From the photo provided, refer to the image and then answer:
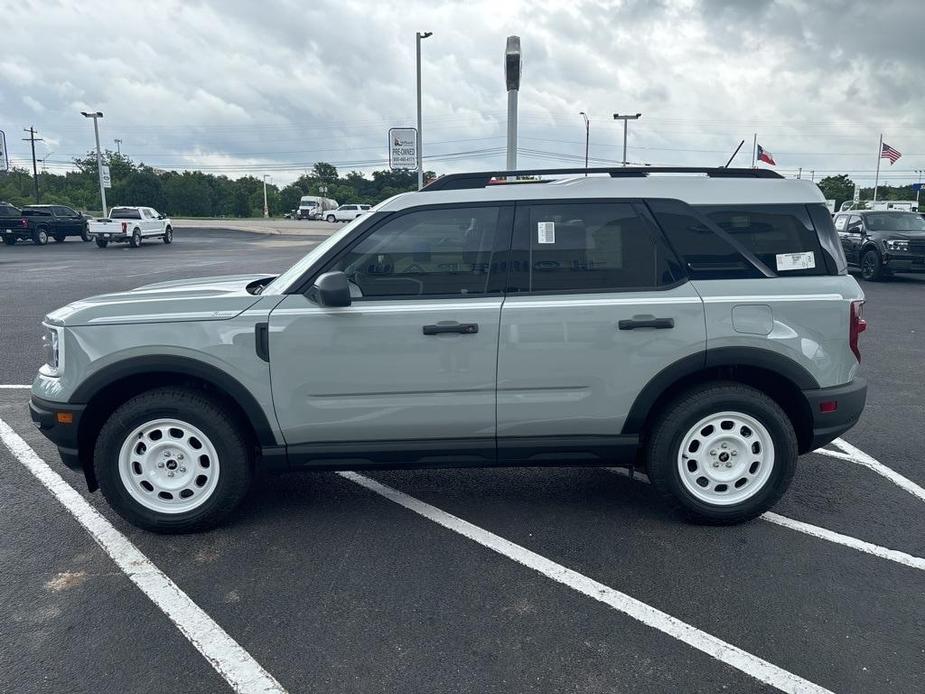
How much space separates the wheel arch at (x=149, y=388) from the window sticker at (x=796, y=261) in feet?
9.61

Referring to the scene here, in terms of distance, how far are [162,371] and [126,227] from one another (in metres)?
31.0

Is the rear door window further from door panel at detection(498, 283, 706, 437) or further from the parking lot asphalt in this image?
the parking lot asphalt

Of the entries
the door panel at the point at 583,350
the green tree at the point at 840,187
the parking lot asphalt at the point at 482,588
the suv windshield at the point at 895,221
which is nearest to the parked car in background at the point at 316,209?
the green tree at the point at 840,187

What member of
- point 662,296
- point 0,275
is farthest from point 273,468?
point 0,275

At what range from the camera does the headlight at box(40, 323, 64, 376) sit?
152 inches

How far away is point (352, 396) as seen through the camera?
386 centimetres

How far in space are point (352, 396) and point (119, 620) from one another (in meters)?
1.48

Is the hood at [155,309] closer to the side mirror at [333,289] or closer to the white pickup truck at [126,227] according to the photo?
the side mirror at [333,289]

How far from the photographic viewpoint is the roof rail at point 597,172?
419 cm

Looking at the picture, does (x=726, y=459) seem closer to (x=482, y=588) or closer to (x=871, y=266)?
(x=482, y=588)

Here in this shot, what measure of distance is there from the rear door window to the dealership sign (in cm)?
1738

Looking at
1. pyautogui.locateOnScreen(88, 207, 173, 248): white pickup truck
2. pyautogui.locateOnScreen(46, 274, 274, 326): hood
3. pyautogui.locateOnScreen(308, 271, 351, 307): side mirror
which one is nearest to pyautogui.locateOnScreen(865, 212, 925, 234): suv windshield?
pyautogui.locateOnScreen(308, 271, 351, 307): side mirror

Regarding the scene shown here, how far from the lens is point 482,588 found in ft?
11.2

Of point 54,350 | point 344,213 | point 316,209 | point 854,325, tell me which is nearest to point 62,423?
point 54,350
